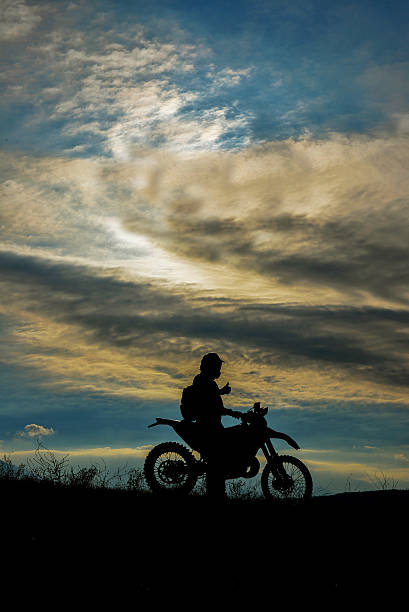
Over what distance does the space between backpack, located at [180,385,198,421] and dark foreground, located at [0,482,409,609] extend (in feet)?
5.21

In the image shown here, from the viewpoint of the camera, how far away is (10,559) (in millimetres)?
7434

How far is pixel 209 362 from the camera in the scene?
11.6 m

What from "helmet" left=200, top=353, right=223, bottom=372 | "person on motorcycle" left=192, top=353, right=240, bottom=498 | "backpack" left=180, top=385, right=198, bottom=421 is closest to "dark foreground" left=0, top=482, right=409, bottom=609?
"person on motorcycle" left=192, top=353, right=240, bottom=498

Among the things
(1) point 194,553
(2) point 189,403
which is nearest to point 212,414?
(2) point 189,403

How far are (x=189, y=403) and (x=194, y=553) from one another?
154 inches

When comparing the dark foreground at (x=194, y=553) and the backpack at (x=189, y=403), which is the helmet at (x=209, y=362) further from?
the dark foreground at (x=194, y=553)

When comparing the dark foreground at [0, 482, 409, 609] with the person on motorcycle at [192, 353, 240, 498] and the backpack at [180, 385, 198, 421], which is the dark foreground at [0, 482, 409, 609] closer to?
the person on motorcycle at [192, 353, 240, 498]

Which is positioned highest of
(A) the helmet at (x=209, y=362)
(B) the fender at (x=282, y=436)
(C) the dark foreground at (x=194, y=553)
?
(A) the helmet at (x=209, y=362)

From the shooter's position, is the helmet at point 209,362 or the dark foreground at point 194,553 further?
the helmet at point 209,362

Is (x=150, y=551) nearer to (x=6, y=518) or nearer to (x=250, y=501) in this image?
(x=6, y=518)

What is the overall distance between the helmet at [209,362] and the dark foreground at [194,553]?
247 cm

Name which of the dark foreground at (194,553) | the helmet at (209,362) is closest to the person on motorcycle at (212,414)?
the helmet at (209,362)

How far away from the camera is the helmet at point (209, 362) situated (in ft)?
38.2

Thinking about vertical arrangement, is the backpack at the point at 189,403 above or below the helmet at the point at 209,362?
below
